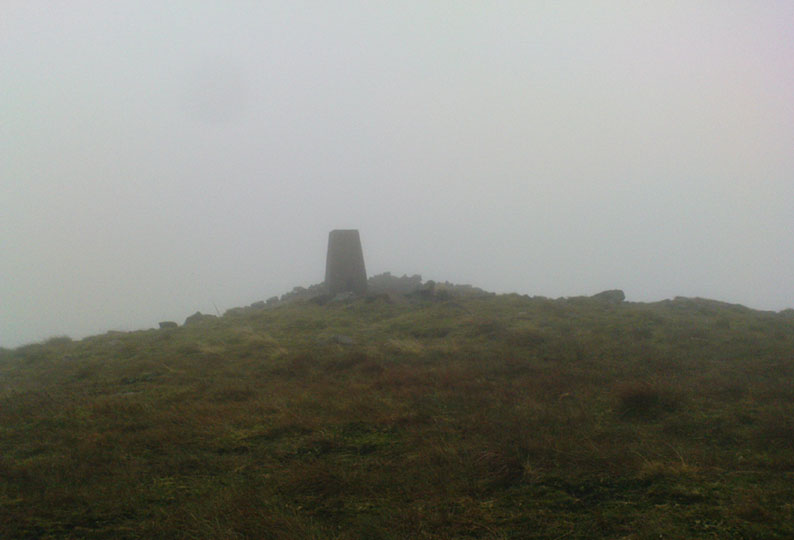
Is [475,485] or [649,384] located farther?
[649,384]

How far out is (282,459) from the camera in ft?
19.6

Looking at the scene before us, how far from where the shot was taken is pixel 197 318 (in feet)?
66.3

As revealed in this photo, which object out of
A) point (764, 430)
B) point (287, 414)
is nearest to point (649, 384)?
point (764, 430)

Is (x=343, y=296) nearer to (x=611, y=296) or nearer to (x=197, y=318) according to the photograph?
(x=197, y=318)

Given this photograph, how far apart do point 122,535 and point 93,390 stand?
20.6ft

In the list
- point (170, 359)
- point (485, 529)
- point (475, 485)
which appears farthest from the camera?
point (170, 359)

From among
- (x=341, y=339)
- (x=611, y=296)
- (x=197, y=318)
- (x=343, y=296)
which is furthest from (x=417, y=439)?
(x=197, y=318)

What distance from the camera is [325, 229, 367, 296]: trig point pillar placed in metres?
21.0

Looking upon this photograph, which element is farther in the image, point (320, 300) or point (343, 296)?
point (343, 296)

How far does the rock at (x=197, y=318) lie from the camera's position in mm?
19562

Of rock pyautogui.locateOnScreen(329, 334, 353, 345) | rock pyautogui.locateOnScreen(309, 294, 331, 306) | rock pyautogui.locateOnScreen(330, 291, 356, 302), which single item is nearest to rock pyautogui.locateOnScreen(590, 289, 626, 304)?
rock pyautogui.locateOnScreen(330, 291, 356, 302)

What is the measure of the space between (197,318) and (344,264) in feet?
19.4

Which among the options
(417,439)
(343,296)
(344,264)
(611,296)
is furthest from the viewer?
(344,264)

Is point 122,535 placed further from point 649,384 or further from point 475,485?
point 649,384
